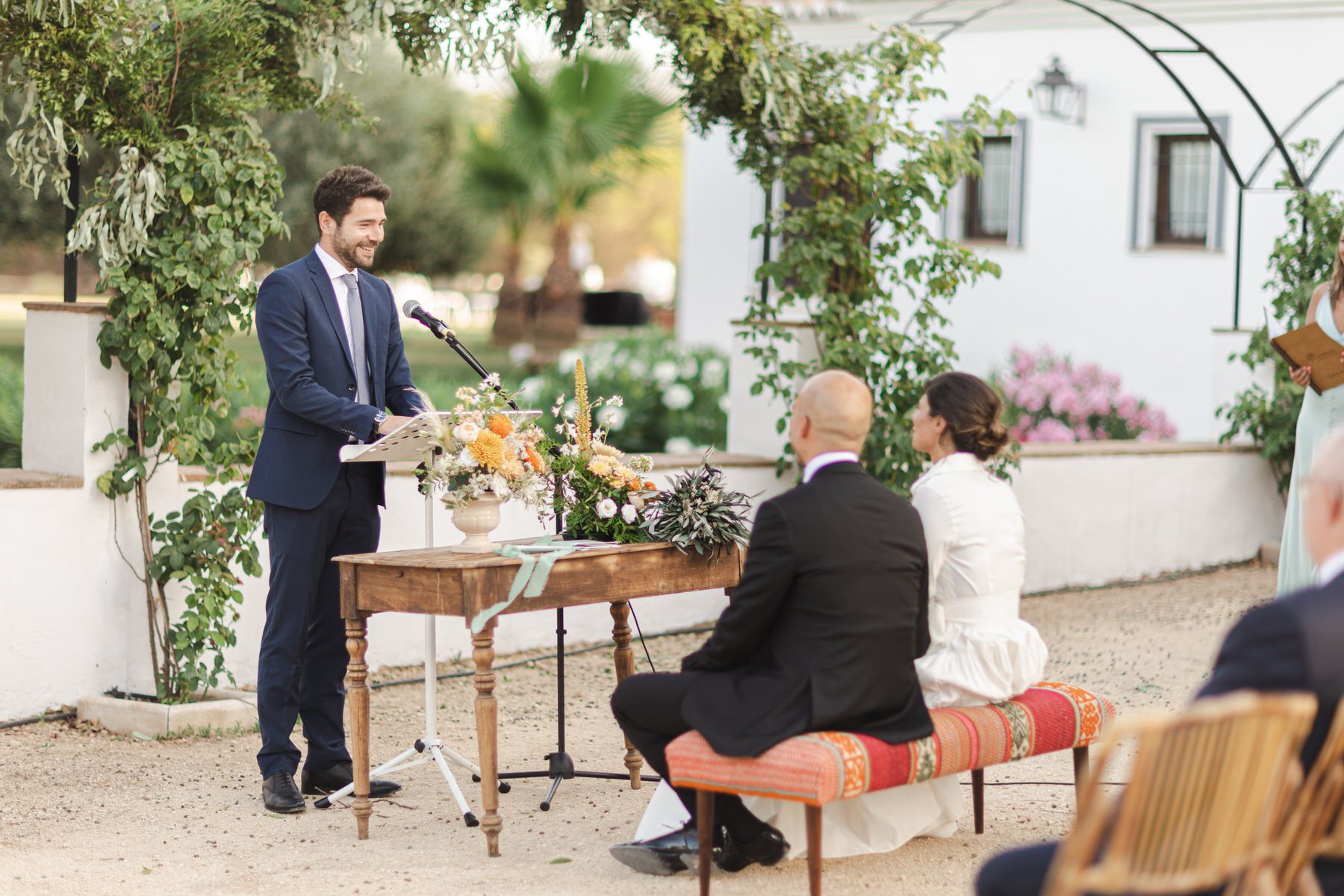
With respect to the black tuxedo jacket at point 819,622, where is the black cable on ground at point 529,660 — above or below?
below

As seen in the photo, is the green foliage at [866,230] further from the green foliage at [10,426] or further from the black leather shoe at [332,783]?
the green foliage at [10,426]

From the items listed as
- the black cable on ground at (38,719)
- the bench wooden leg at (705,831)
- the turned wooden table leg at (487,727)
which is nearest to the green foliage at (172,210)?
the black cable on ground at (38,719)

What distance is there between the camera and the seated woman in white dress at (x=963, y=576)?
4.59 m

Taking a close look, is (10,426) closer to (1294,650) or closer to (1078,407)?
(1294,650)

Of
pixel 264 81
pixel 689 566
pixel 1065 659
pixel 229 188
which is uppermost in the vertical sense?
pixel 264 81

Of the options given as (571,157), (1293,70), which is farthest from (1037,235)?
(571,157)

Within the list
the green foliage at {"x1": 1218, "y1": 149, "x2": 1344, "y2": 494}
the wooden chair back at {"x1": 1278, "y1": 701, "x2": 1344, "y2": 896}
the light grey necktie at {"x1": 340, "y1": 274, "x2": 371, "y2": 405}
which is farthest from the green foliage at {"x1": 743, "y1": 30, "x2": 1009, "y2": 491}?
the wooden chair back at {"x1": 1278, "y1": 701, "x2": 1344, "y2": 896}

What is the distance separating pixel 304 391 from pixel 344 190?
687 mm

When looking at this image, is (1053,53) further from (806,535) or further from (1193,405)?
(806,535)

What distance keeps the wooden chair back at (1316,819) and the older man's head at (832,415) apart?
1.67 metres

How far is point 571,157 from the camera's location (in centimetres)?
1838

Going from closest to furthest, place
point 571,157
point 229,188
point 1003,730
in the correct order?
1. point 1003,730
2. point 229,188
3. point 571,157

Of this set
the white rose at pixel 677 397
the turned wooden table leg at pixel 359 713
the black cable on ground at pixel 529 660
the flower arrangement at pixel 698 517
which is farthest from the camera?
the white rose at pixel 677 397

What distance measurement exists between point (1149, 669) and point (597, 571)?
12.8 ft
